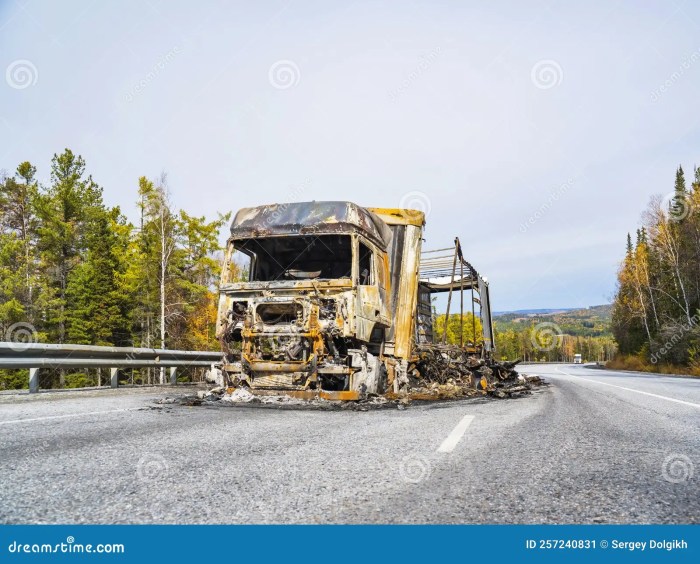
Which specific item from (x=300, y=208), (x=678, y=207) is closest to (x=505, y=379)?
(x=300, y=208)

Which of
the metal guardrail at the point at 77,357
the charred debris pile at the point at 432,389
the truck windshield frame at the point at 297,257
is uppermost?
the truck windshield frame at the point at 297,257

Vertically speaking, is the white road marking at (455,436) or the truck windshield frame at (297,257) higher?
the truck windshield frame at (297,257)

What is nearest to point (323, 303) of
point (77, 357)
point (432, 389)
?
point (432, 389)

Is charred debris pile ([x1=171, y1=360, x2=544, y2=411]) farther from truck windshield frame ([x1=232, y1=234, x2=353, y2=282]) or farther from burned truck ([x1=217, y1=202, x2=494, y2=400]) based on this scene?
truck windshield frame ([x1=232, y1=234, x2=353, y2=282])

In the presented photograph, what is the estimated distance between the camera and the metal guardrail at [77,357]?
351 inches

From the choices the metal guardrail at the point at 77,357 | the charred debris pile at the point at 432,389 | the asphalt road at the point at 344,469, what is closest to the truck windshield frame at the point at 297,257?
the charred debris pile at the point at 432,389

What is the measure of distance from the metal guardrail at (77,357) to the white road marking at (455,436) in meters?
7.43

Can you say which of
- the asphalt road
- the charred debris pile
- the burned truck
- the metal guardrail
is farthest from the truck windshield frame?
the metal guardrail

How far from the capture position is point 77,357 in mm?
10211

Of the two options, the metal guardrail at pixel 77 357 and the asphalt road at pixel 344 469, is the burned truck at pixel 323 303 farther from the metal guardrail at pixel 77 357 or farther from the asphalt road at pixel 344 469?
the metal guardrail at pixel 77 357

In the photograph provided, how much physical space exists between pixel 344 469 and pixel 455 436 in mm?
1753

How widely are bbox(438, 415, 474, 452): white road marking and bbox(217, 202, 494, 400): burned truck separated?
88.6 inches

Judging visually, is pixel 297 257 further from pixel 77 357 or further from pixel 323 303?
pixel 77 357

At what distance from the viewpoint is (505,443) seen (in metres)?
4.30
